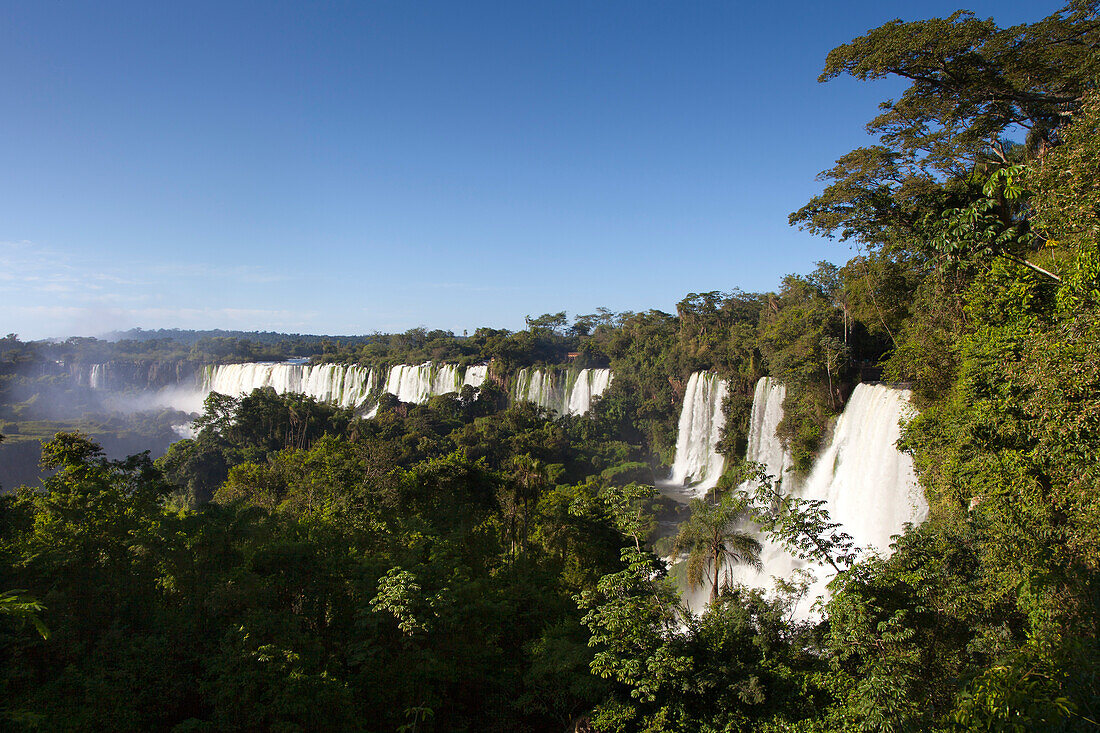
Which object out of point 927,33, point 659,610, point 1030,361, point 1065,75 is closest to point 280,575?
point 659,610

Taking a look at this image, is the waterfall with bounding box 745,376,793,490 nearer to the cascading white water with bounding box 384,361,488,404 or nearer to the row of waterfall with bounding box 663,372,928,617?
the row of waterfall with bounding box 663,372,928,617

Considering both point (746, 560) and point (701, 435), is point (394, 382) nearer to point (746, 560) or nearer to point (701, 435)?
point (701, 435)

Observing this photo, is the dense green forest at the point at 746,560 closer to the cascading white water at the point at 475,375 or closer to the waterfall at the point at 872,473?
the waterfall at the point at 872,473

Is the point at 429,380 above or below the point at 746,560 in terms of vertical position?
above

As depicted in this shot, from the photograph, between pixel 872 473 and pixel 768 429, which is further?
pixel 768 429

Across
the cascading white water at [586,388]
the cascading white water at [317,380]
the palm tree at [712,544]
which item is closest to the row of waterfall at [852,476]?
the palm tree at [712,544]

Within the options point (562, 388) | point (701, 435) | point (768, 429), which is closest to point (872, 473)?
point (768, 429)

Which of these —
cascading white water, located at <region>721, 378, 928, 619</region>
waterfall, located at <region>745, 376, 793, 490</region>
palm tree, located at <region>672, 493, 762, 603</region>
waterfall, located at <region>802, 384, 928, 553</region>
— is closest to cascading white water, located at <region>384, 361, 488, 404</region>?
waterfall, located at <region>745, 376, 793, 490</region>
